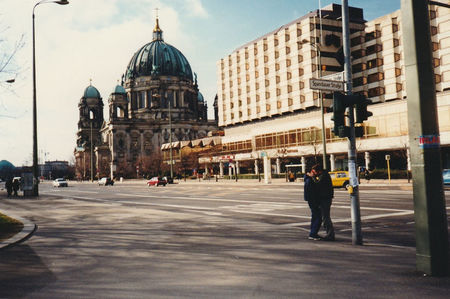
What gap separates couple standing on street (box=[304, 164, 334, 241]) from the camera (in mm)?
9984

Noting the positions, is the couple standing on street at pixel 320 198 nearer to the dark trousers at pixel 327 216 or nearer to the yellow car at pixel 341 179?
the dark trousers at pixel 327 216

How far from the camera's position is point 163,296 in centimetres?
587

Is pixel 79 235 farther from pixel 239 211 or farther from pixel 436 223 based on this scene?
pixel 436 223

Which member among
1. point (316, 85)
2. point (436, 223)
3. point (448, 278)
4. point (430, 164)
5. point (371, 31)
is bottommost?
point (448, 278)

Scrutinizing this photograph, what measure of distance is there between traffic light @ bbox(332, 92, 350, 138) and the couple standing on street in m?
1.24

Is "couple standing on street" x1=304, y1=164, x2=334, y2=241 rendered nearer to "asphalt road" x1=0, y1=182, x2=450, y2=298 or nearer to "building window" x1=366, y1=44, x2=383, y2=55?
"asphalt road" x1=0, y1=182, x2=450, y2=298

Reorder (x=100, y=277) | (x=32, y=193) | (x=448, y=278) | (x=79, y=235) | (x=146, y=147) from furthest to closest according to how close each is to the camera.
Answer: (x=146, y=147), (x=32, y=193), (x=79, y=235), (x=100, y=277), (x=448, y=278)

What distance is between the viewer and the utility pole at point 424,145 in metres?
6.49

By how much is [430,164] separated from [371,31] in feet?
199

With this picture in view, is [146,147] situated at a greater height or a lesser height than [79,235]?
greater

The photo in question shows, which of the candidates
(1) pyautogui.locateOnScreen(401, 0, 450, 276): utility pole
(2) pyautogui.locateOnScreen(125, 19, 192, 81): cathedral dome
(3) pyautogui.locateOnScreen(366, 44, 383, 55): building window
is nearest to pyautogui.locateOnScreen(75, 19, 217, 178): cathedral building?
(2) pyautogui.locateOnScreen(125, 19, 192, 81): cathedral dome

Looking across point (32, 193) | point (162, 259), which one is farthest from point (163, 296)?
point (32, 193)

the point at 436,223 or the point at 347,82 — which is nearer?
the point at 436,223

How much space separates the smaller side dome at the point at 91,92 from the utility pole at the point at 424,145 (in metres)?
151
